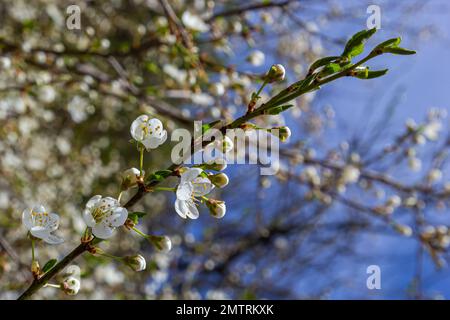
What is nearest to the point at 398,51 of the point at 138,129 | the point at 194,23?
the point at 138,129

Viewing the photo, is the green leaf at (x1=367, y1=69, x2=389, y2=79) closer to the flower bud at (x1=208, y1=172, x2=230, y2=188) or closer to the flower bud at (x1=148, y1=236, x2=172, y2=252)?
the flower bud at (x1=208, y1=172, x2=230, y2=188)

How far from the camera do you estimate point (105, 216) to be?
1104mm

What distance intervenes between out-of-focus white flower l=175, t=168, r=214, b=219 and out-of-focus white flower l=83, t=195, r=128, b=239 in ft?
0.49

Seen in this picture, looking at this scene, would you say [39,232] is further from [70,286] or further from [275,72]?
[275,72]

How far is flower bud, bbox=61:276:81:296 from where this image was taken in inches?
47.2

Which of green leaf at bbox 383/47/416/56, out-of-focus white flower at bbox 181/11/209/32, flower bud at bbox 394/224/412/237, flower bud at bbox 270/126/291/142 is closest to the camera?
green leaf at bbox 383/47/416/56

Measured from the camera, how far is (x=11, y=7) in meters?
4.89

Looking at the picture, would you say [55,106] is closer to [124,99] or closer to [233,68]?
[124,99]

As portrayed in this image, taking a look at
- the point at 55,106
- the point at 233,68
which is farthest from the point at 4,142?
the point at 233,68

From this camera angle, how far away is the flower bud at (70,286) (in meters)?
1.20

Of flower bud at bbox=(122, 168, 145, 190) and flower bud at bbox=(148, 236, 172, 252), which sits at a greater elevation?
flower bud at bbox=(122, 168, 145, 190)

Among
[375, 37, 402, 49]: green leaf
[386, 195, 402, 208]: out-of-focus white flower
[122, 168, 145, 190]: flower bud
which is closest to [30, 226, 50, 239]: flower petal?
[122, 168, 145, 190]: flower bud

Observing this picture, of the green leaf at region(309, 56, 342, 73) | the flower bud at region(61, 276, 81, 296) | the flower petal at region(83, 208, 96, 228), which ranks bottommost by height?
the flower bud at region(61, 276, 81, 296)
